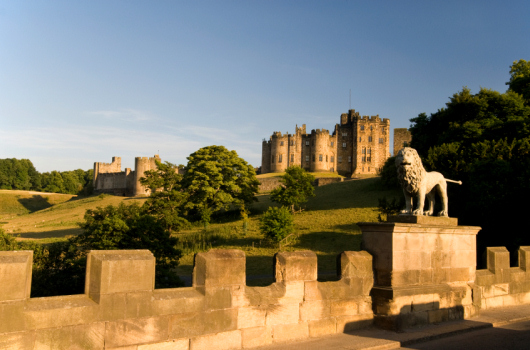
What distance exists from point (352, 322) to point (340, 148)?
106 m

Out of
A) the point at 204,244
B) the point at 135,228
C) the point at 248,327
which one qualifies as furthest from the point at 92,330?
the point at 204,244

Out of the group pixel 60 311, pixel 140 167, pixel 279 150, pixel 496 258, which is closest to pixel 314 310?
pixel 60 311

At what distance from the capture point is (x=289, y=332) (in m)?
6.48

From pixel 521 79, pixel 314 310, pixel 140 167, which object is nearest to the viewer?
pixel 314 310

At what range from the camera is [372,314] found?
7.54 m

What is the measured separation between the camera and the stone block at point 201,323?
215 inches

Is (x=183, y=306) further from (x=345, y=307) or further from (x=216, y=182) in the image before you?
(x=216, y=182)

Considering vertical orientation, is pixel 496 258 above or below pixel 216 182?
below

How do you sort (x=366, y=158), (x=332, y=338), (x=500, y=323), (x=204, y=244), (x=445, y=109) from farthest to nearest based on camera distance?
1. (x=366, y=158)
2. (x=445, y=109)
3. (x=204, y=244)
4. (x=500, y=323)
5. (x=332, y=338)

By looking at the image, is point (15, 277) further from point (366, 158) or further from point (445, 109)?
point (366, 158)

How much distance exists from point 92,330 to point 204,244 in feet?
93.4

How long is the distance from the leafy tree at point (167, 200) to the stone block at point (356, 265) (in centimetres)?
2192

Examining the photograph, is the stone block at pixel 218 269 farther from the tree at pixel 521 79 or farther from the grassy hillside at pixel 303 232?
the tree at pixel 521 79

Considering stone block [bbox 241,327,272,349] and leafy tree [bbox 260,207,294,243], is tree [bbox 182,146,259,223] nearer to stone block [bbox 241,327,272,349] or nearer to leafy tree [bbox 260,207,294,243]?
leafy tree [bbox 260,207,294,243]
